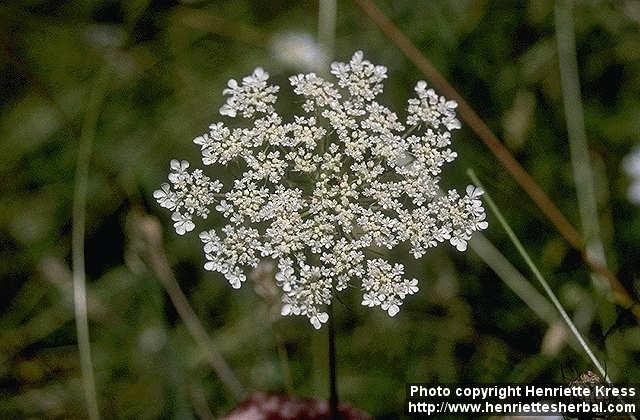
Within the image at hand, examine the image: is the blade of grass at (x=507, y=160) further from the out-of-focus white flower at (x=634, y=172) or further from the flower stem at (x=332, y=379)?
the flower stem at (x=332, y=379)

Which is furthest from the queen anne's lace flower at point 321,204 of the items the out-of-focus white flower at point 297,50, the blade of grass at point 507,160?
the out-of-focus white flower at point 297,50

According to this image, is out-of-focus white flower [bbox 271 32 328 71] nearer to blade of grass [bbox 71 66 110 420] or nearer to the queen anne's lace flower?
blade of grass [bbox 71 66 110 420]

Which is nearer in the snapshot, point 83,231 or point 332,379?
point 332,379

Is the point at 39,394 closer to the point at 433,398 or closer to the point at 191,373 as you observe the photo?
the point at 191,373

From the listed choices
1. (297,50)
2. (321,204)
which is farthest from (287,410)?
(297,50)

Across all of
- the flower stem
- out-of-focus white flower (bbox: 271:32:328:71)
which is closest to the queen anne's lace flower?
the flower stem

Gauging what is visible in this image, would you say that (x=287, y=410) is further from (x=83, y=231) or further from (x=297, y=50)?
(x=297, y=50)
